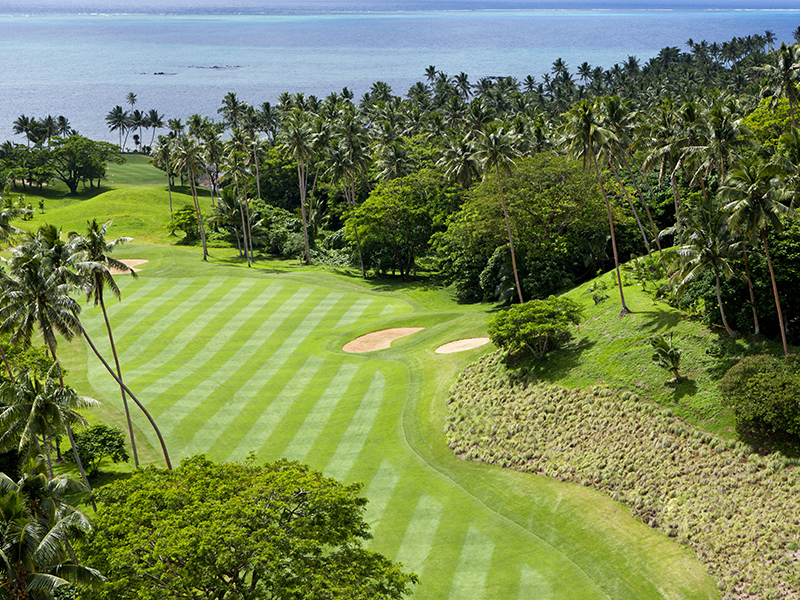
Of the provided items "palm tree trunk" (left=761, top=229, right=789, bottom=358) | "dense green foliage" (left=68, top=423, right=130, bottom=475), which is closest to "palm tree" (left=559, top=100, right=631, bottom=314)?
"palm tree trunk" (left=761, top=229, right=789, bottom=358)

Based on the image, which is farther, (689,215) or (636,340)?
(636,340)

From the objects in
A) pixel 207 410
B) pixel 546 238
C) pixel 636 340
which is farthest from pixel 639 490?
pixel 546 238

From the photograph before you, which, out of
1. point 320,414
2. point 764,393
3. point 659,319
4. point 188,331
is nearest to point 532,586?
point 764,393

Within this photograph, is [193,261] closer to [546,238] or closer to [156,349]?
[156,349]

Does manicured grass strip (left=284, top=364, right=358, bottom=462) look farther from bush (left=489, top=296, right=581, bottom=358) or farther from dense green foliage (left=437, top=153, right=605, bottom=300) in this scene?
dense green foliage (left=437, top=153, right=605, bottom=300)

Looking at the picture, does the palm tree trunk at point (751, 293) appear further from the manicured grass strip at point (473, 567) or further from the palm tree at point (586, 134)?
the manicured grass strip at point (473, 567)
